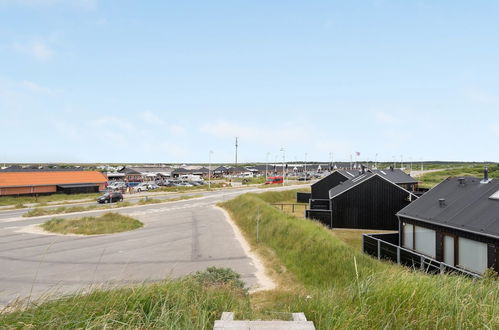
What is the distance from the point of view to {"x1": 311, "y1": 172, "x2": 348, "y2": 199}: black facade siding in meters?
45.6

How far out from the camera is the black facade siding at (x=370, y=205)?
29094mm

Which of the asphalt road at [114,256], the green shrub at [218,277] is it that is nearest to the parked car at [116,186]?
the asphalt road at [114,256]

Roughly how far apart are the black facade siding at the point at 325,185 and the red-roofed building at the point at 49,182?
48.8m

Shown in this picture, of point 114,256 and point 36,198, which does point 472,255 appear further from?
A: point 36,198

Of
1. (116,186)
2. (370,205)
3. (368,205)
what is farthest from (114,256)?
(116,186)

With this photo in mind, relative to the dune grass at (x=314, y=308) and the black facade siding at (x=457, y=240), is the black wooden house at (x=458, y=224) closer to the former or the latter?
the black facade siding at (x=457, y=240)

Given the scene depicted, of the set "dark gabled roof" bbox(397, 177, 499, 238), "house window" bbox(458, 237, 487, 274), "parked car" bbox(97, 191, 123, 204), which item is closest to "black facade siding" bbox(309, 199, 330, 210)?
"dark gabled roof" bbox(397, 177, 499, 238)

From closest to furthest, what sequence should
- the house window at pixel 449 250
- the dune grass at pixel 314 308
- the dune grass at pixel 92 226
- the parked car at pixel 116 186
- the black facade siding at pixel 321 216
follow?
1. the dune grass at pixel 314 308
2. the house window at pixel 449 250
3. the dune grass at pixel 92 226
4. the black facade siding at pixel 321 216
5. the parked car at pixel 116 186

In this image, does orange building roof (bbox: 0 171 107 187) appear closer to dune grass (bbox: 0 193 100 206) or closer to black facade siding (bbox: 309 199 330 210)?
dune grass (bbox: 0 193 100 206)

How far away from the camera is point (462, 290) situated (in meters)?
5.61

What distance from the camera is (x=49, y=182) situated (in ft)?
206

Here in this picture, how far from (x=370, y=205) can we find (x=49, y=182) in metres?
61.0

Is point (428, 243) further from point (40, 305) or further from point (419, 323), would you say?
point (40, 305)

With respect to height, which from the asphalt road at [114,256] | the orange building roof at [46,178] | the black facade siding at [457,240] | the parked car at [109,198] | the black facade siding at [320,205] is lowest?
the asphalt road at [114,256]
